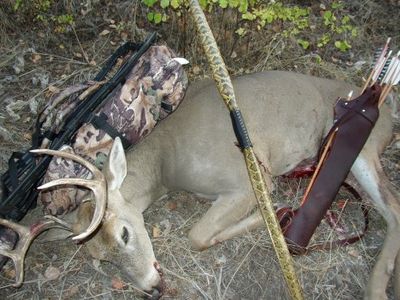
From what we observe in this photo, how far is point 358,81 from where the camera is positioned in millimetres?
6332

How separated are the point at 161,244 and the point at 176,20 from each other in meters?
2.51

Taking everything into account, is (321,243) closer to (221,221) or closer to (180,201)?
(221,221)

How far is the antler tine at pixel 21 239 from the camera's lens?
4109mm

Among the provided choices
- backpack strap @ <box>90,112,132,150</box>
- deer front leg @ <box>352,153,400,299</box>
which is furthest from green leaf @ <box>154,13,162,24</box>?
deer front leg @ <box>352,153,400,299</box>

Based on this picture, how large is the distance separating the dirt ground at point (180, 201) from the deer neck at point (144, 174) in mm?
404

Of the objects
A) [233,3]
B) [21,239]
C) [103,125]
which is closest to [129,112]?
[103,125]

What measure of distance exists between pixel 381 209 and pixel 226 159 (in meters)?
1.52

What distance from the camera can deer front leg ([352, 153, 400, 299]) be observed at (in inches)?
181

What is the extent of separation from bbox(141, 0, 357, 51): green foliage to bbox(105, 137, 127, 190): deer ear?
1973 millimetres

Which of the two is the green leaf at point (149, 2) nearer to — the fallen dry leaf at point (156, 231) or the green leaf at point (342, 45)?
the green leaf at point (342, 45)

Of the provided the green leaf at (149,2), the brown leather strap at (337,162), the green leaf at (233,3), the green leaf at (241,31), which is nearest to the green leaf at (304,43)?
the green leaf at (241,31)

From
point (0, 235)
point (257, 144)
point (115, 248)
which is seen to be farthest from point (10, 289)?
point (257, 144)

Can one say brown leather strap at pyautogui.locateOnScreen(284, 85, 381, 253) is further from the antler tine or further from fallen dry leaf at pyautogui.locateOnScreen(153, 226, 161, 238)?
the antler tine

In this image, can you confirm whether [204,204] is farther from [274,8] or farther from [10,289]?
[274,8]
